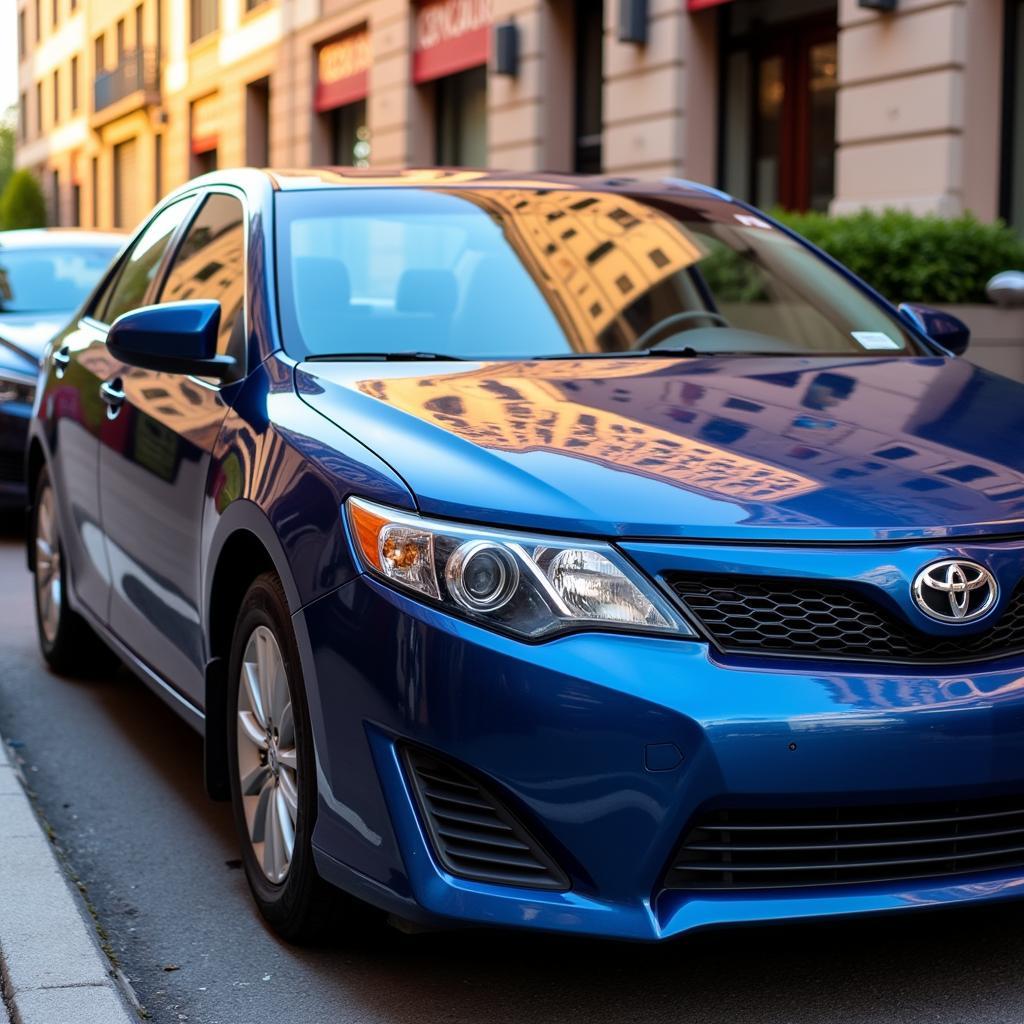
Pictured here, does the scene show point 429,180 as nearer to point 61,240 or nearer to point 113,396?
point 113,396

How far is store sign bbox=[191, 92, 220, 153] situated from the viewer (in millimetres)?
32438

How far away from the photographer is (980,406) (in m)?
3.62

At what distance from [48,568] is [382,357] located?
2.47 m

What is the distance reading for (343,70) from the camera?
25.0 metres

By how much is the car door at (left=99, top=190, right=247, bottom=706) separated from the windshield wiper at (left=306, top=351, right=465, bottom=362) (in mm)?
194

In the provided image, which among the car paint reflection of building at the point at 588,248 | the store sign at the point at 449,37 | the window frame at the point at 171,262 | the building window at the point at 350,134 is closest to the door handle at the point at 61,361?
the window frame at the point at 171,262

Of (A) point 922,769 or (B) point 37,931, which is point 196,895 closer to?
(B) point 37,931

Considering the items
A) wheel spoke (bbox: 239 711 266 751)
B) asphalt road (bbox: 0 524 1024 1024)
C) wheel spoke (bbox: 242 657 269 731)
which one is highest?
wheel spoke (bbox: 242 657 269 731)

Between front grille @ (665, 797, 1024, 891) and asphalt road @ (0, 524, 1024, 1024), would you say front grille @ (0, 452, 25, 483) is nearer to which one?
asphalt road @ (0, 524, 1024, 1024)

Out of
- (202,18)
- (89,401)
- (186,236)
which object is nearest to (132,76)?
(202,18)

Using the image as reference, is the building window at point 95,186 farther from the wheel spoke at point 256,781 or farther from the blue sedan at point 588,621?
the wheel spoke at point 256,781

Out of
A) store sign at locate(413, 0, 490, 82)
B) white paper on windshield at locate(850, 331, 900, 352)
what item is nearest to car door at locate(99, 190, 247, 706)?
white paper on windshield at locate(850, 331, 900, 352)

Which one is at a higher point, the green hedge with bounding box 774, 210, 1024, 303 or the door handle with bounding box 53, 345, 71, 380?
the green hedge with bounding box 774, 210, 1024, 303

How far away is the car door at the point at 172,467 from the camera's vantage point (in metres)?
3.93
